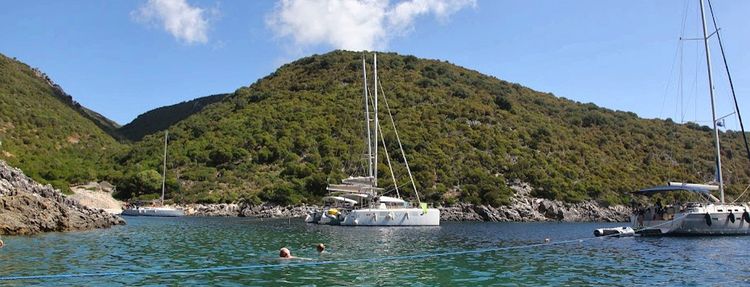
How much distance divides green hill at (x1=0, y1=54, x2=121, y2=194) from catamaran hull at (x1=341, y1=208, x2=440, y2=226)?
Result: 47.2 m

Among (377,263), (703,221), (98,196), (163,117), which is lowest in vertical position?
(377,263)

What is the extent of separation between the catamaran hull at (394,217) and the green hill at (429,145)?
24588 mm

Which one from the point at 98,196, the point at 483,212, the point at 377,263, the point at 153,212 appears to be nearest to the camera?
the point at 377,263

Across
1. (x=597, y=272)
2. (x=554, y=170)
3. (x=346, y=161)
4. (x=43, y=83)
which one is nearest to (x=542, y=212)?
(x=554, y=170)

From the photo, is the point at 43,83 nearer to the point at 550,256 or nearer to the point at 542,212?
the point at 542,212

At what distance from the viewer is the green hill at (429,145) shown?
80750 mm

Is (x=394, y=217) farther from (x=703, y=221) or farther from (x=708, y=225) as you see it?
(x=708, y=225)

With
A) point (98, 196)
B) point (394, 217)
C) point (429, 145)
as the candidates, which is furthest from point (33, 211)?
point (429, 145)

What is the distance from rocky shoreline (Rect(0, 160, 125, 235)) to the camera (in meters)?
32.8

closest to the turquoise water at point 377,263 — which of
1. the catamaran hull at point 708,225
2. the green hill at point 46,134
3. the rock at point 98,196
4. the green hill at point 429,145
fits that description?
the catamaran hull at point 708,225

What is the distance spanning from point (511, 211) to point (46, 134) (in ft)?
279

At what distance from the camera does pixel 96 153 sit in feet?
358

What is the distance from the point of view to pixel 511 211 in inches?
2766

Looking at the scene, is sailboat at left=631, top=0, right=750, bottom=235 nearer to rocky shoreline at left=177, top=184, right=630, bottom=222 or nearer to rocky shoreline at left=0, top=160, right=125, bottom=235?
rocky shoreline at left=177, top=184, right=630, bottom=222
